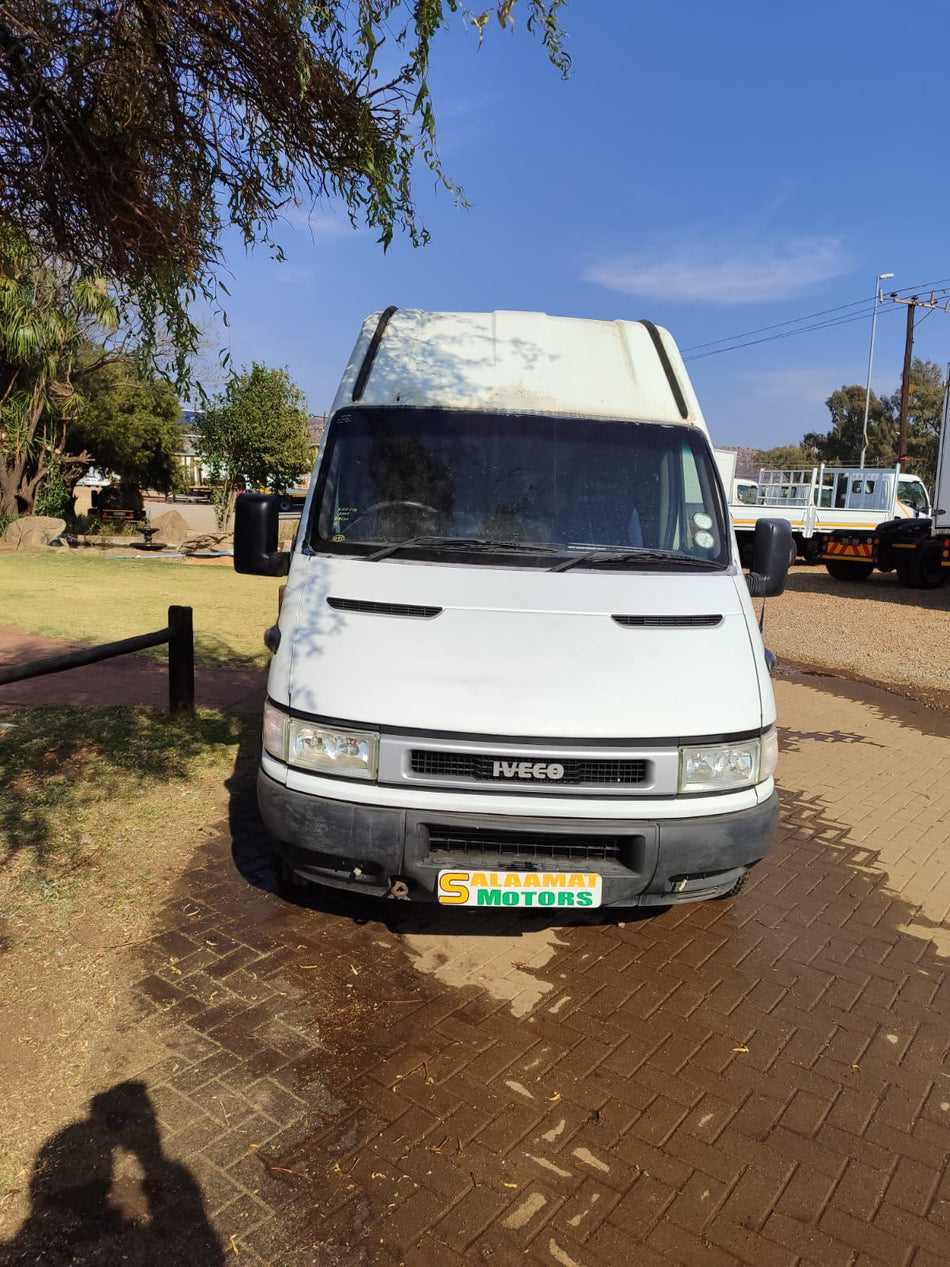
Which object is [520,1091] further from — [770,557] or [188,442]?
[188,442]

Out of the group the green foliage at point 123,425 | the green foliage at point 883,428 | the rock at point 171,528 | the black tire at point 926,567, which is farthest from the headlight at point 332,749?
the green foliage at point 883,428

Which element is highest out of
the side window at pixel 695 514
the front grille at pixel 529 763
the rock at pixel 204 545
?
the side window at pixel 695 514

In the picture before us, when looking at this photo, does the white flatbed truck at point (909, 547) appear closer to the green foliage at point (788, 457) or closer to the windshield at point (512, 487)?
the windshield at point (512, 487)

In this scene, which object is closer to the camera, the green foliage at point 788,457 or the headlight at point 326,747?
the headlight at point 326,747

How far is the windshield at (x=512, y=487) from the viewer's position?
12.9ft

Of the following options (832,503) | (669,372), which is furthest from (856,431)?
(669,372)

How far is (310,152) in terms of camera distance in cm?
435

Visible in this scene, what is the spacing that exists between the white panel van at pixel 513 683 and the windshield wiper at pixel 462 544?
0.01 metres

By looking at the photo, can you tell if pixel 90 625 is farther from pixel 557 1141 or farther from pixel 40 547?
pixel 40 547

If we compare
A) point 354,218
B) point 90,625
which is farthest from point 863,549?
point 354,218

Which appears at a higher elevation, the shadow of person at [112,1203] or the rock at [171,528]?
the rock at [171,528]

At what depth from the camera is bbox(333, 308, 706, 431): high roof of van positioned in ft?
14.1

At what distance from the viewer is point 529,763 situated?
3166 mm

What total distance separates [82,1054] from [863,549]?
19937 millimetres
